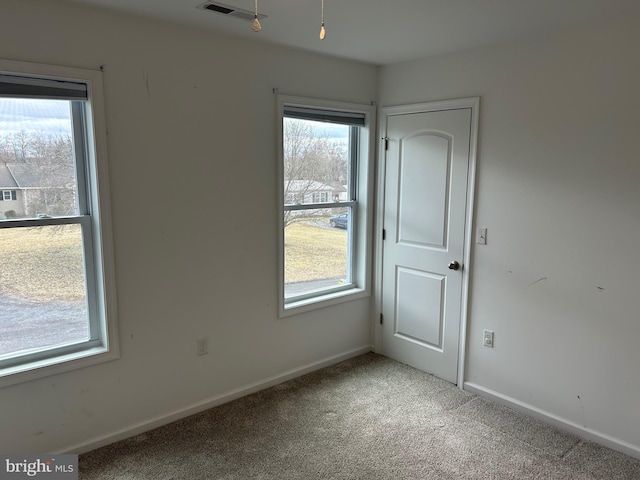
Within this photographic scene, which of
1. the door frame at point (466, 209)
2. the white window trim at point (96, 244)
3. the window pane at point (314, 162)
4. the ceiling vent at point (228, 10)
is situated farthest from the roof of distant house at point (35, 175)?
the door frame at point (466, 209)

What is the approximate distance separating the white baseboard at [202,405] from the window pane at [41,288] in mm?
570

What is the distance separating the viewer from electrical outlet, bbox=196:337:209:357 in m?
2.86

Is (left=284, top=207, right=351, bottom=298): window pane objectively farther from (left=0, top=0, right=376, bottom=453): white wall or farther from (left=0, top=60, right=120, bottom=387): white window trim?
(left=0, top=60, right=120, bottom=387): white window trim

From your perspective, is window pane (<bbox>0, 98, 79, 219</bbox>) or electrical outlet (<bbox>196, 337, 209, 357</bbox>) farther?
electrical outlet (<bbox>196, 337, 209, 357</bbox>)

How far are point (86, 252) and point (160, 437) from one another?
3.73 ft

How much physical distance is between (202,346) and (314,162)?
152cm

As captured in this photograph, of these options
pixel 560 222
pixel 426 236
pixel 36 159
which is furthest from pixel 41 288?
pixel 560 222

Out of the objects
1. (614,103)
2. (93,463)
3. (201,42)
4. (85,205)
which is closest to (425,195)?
(614,103)

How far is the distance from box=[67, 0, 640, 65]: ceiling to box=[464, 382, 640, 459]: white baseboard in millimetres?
2273

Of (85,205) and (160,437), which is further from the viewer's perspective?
(160,437)

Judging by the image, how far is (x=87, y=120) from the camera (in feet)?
7.64

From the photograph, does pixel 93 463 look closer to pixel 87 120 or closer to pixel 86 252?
pixel 86 252

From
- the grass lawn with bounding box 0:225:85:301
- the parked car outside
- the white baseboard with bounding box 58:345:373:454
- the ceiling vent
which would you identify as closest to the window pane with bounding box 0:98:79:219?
the grass lawn with bounding box 0:225:85:301

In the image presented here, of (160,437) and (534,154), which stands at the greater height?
(534,154)
